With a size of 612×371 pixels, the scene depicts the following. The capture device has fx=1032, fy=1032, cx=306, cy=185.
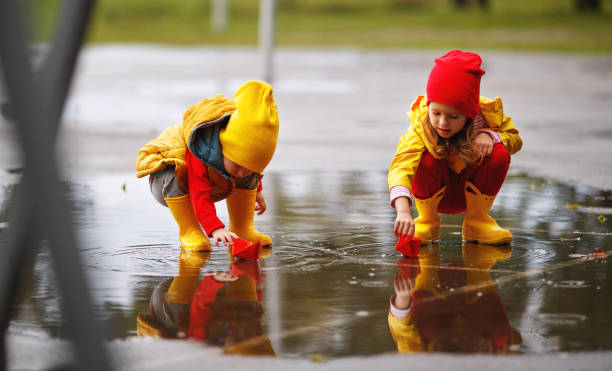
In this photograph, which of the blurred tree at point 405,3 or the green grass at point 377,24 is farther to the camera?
the blurred tree at point 405,3

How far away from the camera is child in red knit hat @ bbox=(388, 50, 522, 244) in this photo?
206 inches

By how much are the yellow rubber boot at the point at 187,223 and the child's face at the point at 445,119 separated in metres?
1.34

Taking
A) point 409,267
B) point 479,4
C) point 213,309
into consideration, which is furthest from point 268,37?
point 479,4

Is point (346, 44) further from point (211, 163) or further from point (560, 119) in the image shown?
point (211, 163)

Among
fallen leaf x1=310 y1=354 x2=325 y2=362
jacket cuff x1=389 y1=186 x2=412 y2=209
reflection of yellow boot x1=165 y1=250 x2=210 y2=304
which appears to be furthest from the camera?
jacket cuff x1=389 y1=186 x2=412 y2=209

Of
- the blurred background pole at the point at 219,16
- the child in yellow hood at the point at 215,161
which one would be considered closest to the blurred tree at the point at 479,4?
the blurred background pole at the point at 219,16

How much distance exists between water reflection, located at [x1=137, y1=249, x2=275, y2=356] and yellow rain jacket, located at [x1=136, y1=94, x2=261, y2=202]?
467 mm

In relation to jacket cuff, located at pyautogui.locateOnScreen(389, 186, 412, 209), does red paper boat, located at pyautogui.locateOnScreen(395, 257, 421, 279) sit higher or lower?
lower

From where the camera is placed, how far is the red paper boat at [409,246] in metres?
5.18

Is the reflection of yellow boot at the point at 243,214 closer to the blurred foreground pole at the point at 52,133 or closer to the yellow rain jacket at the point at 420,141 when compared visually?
the yellow rain jacket at the point at 420,141

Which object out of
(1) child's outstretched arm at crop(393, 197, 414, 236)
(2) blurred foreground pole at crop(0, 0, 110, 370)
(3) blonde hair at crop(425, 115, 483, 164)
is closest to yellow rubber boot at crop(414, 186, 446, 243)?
(3) blonde hair at crop(425, 115, 483, 164)

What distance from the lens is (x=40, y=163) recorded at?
2.61m

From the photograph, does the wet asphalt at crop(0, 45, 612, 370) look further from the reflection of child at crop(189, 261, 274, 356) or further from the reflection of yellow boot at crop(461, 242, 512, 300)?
the reflection of yellow boot at crop(461, 242, 512, 300)

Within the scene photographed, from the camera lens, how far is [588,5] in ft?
130
